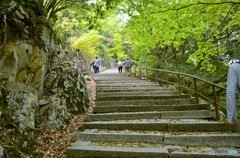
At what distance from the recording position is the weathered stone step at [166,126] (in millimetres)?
5680

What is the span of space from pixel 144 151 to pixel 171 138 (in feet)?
2.87

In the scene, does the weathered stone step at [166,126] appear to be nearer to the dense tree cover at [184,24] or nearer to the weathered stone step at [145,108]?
the weathered stone step at [145,108]

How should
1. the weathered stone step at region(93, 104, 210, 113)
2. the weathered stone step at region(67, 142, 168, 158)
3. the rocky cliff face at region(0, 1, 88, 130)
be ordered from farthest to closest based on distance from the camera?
the weathered stone step at region(93, 104, 210, 113), the rocky cliff face at region(0, 1, 88, 130), the weathered stone step at region(67, 142, 168, 158)

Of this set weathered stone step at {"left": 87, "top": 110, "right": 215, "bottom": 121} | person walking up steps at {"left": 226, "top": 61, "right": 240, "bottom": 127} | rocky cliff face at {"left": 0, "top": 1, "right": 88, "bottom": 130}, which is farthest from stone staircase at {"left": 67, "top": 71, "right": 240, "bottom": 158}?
person walking up steps at {"left": 226, "top": 61, "right": 240, "bottom": 127}

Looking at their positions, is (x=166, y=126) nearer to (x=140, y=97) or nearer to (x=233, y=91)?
(x=233, y=91)

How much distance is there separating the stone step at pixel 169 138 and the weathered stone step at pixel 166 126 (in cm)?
23

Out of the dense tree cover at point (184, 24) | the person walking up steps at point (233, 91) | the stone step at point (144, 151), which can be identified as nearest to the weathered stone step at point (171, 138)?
the stone step at point (144, 151)

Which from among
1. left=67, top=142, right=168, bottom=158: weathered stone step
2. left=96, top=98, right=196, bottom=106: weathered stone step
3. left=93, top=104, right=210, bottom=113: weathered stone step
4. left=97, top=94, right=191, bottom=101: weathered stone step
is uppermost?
left=97, top=94, right=191, bottom=101: weathered stone step

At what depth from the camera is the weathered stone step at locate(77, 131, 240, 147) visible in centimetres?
504

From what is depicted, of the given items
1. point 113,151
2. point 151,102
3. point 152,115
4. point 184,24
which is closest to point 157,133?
point 152,115

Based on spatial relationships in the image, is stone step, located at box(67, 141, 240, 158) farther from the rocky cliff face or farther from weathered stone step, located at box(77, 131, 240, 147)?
the rocky cliff face

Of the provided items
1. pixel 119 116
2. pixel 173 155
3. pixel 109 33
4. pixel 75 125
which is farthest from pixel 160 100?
pixel 109 33

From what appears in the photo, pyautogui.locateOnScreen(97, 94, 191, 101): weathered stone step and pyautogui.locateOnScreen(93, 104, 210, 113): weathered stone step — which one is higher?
pyautogui.locateOnScreen(97, 94, 191, 101): weathered stone step

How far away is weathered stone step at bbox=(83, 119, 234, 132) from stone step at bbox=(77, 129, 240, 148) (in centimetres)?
23
